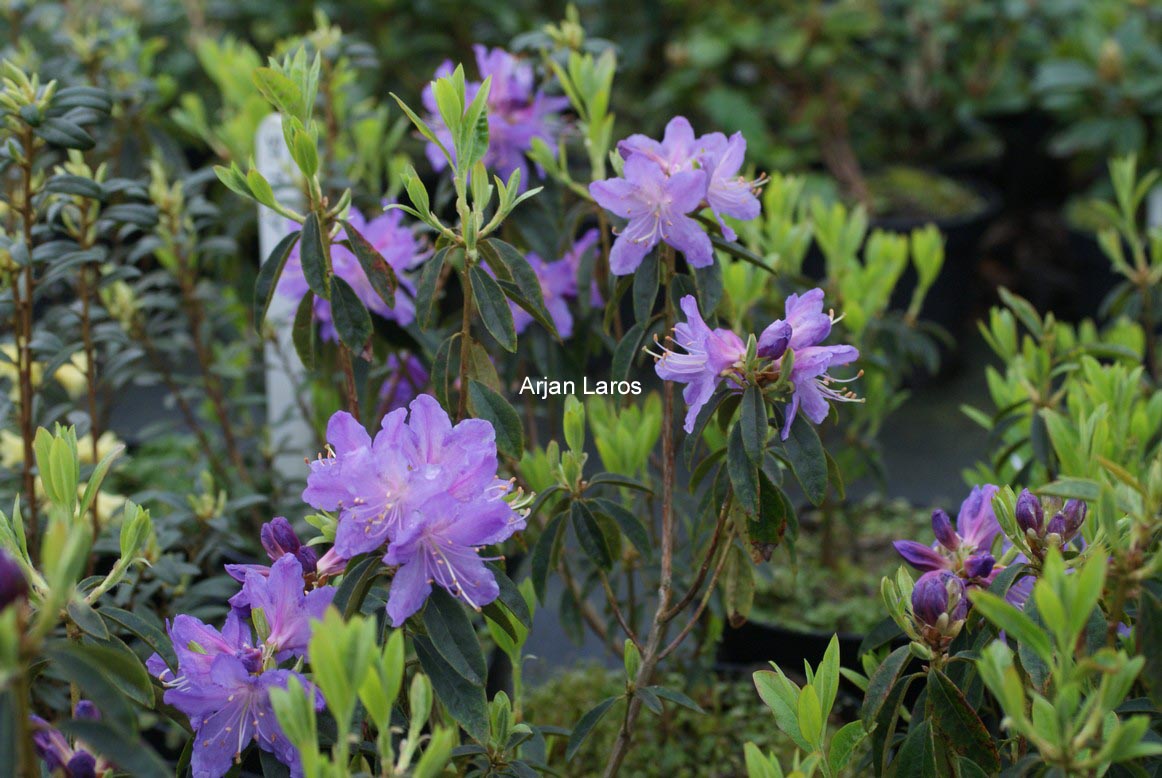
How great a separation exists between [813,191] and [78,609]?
2713mm

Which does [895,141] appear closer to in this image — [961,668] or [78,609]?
[961,668]

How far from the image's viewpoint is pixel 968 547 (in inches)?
41.9

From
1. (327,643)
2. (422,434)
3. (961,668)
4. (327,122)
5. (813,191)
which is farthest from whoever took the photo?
(813,191)

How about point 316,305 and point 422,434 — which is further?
point 316,305

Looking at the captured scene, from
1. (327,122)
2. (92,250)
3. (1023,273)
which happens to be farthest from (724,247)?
(1023,273)

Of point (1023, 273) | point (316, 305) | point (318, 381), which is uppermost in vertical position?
point (316, 305)

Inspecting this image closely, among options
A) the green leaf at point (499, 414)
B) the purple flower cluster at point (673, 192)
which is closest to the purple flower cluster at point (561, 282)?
the purple flower cluster at point (673, 192)

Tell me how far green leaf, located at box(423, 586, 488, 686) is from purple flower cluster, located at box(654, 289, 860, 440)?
0.84ft

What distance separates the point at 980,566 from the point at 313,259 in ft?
2.12

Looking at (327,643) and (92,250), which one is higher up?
(92,250)

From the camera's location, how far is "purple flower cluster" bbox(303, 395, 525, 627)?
0.86 meters

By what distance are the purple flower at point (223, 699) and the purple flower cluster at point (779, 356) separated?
14.5 inches

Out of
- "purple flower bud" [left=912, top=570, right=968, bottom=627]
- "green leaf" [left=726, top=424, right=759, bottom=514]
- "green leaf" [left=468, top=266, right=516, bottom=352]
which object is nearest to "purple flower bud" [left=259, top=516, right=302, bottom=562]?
"green leaf" [left=468, top=266, right=516, bottom=352]

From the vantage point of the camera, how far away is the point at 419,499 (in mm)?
854
